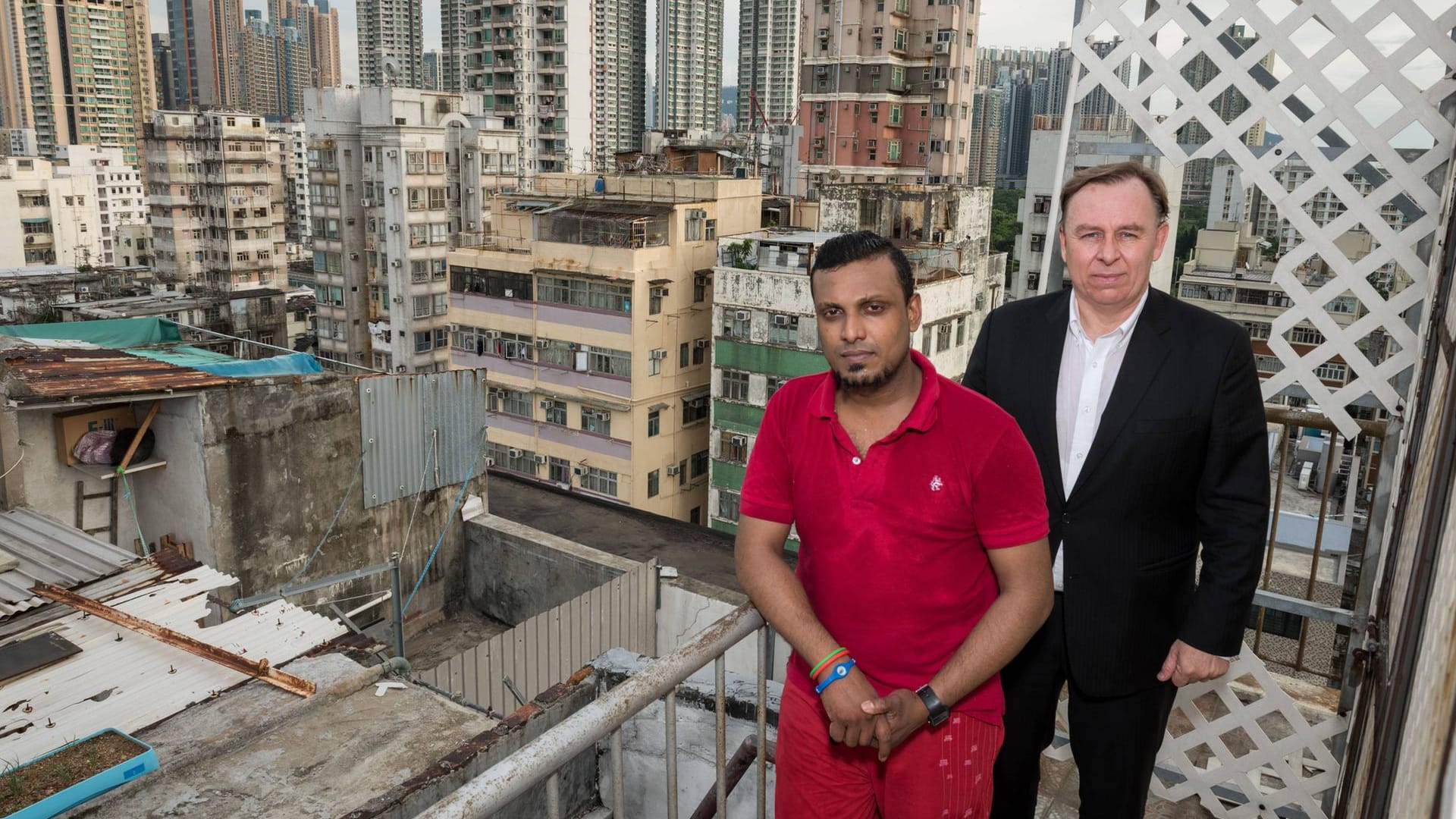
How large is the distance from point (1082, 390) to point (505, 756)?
9.01 ft

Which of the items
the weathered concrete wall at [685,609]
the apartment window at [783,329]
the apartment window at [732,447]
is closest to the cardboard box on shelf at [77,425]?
the weathered concrete wall at [685,609]

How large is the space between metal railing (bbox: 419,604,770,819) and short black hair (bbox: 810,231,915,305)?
0.92m

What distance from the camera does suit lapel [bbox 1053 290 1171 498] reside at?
270 cm

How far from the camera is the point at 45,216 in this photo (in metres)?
55.4

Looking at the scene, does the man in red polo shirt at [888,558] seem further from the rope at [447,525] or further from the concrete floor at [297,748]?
the rope at [447,525]

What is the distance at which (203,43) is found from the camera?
499ft


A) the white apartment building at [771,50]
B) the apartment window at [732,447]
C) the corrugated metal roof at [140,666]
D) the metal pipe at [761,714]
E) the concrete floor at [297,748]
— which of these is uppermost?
the white apartment building at [771,50]

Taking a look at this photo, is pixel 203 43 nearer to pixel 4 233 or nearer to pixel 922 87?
pixel 4 233

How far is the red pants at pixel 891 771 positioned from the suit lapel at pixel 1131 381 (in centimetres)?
78

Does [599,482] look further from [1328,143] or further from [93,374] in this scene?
[1328,143]

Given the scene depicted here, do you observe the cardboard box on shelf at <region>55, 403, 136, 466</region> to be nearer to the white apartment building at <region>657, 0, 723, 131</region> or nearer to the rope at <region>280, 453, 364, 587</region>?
the rope at <region>280, 453, 364, 587</region>

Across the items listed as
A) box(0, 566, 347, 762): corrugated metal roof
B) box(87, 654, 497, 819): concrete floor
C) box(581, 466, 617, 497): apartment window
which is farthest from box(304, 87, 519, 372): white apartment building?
box(87, 654, 497, 819): concrete floor

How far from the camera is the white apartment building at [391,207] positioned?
37.3 meters

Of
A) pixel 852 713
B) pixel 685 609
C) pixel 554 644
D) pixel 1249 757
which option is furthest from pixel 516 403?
pixel 852 713
